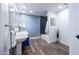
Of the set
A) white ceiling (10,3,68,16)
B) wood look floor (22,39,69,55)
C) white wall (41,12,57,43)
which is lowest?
wood look floor (22,39,69,55)

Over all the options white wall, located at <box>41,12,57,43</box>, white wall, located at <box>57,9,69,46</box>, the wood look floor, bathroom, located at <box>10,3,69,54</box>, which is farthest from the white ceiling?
the wood look floor

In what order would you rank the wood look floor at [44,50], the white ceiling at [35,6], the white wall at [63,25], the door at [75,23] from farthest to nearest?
the white wall at [63,25], the wood look floor at [44,50], the white ceiling at [35,6], the door at [75,23]

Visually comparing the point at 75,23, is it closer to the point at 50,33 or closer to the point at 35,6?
the point at 35,6

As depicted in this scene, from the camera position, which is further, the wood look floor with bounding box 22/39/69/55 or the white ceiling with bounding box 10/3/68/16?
the wood look floor with bounding box 22/39/69/55

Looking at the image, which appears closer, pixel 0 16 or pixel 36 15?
pixel 0 16

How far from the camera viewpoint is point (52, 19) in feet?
9.04

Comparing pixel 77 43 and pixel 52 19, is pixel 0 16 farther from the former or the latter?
pixel 52 19

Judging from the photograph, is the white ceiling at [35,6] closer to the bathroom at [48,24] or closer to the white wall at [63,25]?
the bathroom at [48,24]

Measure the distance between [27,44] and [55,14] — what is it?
118 cm

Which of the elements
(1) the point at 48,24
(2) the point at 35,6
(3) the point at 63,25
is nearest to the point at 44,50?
(2) the point at 35,6

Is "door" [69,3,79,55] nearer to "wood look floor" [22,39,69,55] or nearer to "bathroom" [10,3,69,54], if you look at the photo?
"wood look floor" [22,39,69,55]

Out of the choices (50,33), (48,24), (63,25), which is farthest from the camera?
(50,33)

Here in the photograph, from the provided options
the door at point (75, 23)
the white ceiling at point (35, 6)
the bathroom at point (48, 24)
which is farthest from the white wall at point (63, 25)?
the door at point (75, 23)

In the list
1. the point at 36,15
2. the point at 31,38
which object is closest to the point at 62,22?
the point at 36,15
